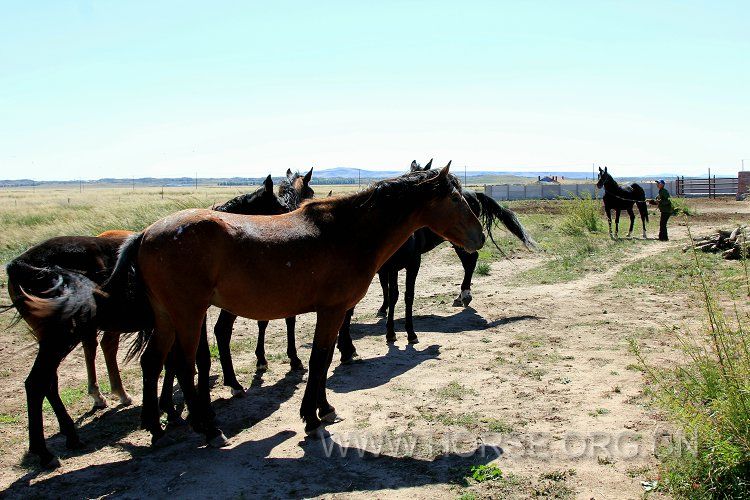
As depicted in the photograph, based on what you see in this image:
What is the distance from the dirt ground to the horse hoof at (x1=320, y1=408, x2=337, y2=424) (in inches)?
3.2

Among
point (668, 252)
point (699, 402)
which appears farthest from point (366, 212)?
point (668, 252)

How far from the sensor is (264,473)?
494 cm

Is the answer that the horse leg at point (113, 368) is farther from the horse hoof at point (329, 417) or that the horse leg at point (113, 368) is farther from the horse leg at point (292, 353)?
the horse hoof at point (329, 417)

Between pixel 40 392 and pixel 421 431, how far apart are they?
328 cm

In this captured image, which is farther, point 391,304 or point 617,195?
point 617,195

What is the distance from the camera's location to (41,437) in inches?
206

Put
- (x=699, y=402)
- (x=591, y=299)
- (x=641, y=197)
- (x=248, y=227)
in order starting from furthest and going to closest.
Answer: (x=641, y=197), (x=591, y=299), (x=248, y=227), (x=699, y=402)

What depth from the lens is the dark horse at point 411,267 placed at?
805 centimetres

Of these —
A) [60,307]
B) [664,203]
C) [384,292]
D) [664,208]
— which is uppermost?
[664,203]

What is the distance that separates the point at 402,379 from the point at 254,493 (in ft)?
9.51

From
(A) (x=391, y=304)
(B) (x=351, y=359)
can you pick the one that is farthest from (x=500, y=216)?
(B) (x=351, y=359)

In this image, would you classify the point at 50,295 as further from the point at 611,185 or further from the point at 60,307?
the point at 611,185

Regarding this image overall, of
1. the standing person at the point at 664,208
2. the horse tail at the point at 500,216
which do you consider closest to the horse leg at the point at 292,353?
the horse tail at the point at 500,216

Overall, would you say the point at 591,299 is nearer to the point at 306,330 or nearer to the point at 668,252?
the point at 306,330
